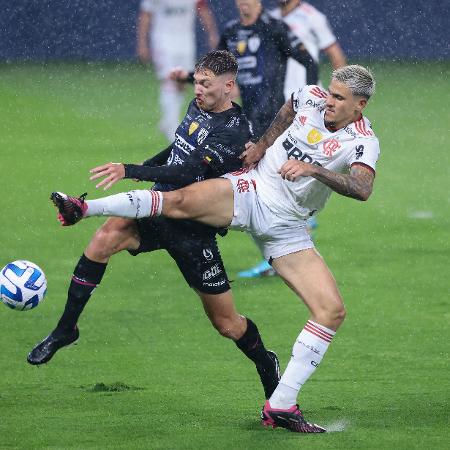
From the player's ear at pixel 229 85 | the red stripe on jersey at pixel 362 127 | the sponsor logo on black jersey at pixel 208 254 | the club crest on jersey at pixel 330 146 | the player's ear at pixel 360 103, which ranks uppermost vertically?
the player's ear at pixel 360 103

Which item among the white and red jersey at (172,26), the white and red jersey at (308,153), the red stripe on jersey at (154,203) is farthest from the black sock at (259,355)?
the white and red jersey at (172,26)

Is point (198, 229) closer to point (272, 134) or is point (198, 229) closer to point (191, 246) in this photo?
point (191, 246)

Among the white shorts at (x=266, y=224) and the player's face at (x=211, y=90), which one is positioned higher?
the player's face at (x=211, y=90)

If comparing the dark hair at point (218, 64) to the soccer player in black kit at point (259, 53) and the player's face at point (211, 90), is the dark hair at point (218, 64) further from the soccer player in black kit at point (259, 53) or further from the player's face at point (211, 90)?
the soccer player in black kit at point (259, 53)

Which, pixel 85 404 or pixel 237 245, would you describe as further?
pixel 237 245

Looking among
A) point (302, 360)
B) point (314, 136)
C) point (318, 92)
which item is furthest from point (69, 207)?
point (318, 92)

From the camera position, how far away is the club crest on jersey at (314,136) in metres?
7.04

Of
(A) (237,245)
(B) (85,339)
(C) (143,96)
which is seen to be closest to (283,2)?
Result: (A) (237,245)

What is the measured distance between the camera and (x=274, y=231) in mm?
7125

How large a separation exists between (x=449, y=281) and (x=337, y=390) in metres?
3.10

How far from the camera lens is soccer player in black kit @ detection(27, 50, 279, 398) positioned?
Answer: 718cm

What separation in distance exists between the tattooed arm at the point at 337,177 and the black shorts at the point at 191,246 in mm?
843

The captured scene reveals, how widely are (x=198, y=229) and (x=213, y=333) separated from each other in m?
2.41

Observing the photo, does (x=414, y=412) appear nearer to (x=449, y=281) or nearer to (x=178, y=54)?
(x=449, y=281)
